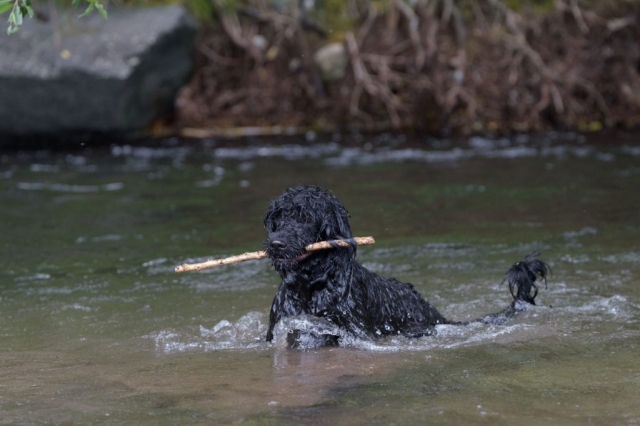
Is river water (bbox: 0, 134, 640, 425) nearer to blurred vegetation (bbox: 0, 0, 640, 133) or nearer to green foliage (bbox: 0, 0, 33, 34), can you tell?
blurred vegetation (bbox: 0, 0, 640, 133)

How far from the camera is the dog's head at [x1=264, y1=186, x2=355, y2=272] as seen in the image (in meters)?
5.31

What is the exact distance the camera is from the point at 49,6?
15.2 m

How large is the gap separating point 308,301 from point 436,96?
400 inches

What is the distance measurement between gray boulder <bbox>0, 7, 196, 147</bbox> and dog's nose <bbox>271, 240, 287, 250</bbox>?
33.6 feet

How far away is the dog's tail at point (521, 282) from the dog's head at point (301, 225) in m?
1.29

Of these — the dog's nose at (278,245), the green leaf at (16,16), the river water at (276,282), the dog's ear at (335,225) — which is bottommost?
the river water at (276,282)

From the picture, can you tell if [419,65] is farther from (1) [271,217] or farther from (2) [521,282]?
(1) [271,217]

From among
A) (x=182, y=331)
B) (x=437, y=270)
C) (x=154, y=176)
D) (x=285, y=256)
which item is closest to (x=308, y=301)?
(x=285, y=256)

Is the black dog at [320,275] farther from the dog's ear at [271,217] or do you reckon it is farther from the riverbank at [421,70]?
the riverbank at [421,70]

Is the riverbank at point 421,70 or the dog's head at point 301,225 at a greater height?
the riverbank at point 421,70

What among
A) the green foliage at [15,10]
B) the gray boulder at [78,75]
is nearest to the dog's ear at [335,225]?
the green foliage at [15,10]

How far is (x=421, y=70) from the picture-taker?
15.5 meters

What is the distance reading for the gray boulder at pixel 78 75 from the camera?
1463 cm

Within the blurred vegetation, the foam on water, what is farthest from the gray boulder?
the foam on water
